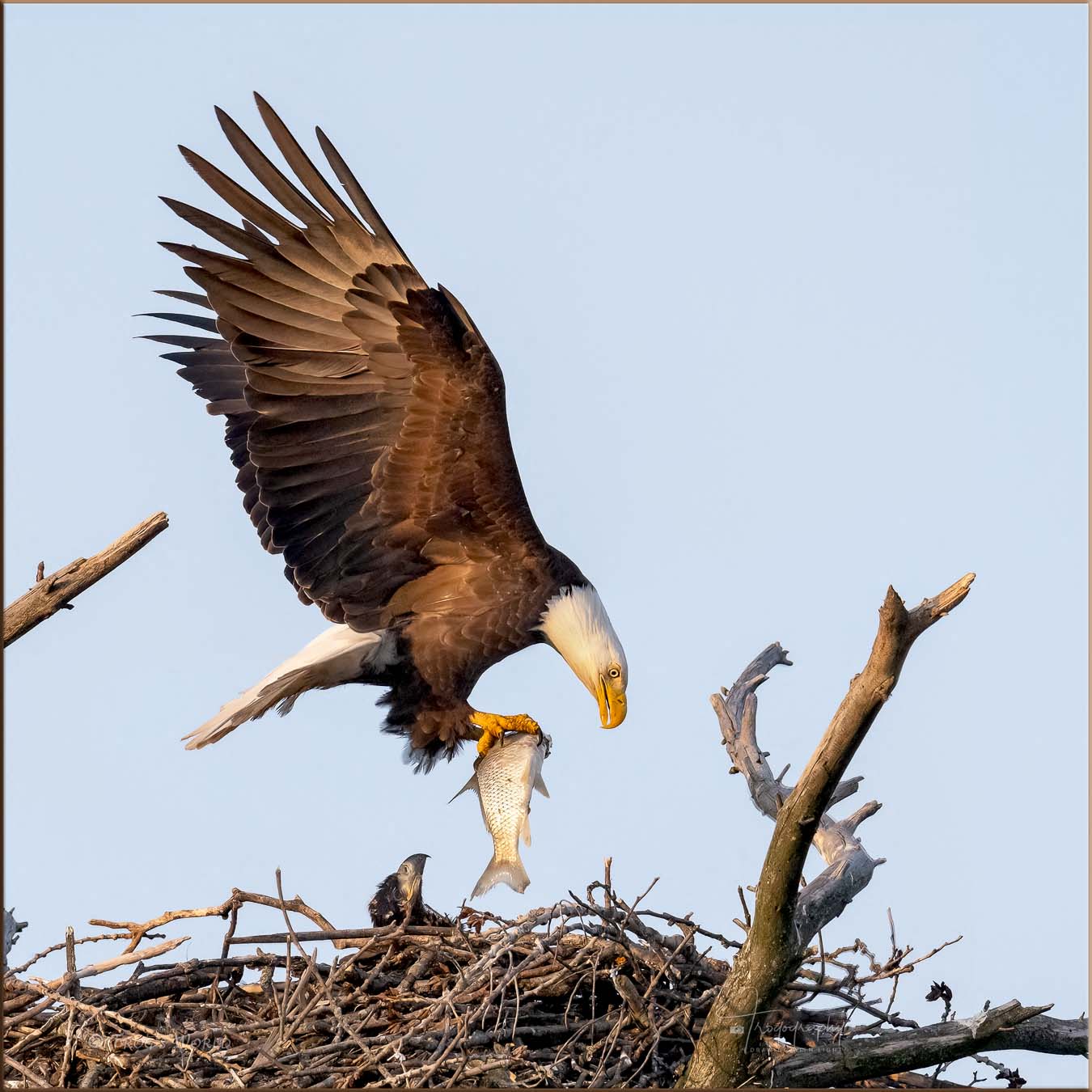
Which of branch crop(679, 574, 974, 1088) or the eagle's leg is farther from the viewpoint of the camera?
the eagle's leg

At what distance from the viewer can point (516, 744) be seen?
6.44 m

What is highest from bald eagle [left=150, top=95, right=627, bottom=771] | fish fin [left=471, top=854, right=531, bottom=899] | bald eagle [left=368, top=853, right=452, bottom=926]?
bald eagle [left=150, top=95, right=627, bottom=771]

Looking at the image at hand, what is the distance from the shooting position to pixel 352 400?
6008 millimetres

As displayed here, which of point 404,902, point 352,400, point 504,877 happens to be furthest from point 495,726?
point 352,400

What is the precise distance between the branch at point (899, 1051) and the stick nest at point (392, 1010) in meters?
0.41

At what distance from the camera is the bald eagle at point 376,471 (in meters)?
5.77

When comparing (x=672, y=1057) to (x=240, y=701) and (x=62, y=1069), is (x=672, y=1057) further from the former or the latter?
(x=240, y=701)

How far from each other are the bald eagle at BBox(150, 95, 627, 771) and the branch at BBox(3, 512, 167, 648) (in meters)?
1.65

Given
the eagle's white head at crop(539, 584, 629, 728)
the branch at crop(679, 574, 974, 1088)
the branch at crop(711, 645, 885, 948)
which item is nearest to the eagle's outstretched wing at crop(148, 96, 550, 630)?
the eagle's white head at crop(539, 584, 629, 728)

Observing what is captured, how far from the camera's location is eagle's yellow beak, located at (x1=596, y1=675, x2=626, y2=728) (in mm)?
6328

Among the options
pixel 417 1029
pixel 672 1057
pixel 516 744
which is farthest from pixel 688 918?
pixel 516 744

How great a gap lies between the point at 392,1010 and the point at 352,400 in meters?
2.30

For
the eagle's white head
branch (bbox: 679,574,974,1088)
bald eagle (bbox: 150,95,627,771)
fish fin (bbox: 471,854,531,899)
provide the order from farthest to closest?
the eagle's white head → fish fin (bbox: 471,854,531,899) → bald eagle (bbox: 150,95,627,771) → branch (bbox: 679,574,974,1088)

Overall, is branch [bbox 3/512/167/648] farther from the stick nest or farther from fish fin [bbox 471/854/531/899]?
fish fin [bbox 471/854/531/899]
